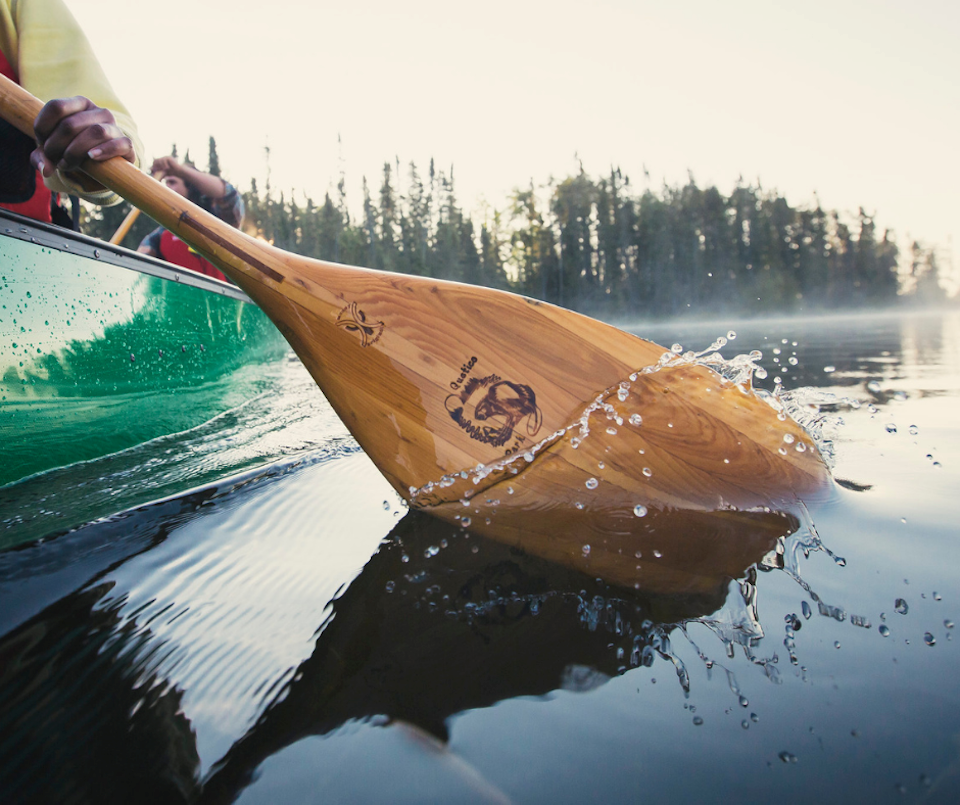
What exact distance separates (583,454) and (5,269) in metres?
2.02

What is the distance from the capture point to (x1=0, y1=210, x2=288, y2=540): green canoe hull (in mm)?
1889

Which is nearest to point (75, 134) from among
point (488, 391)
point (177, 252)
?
point (488, 391)

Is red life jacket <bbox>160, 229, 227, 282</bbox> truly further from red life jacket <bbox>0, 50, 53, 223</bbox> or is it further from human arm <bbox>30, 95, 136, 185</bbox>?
human arm <bbox>30, 95, 136, 185</bbox>

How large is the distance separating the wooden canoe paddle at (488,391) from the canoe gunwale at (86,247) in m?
0.42

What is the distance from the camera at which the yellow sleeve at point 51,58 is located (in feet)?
6.56

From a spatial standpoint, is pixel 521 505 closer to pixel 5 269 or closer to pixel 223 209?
pixel 5 269

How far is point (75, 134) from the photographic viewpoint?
154 centimetres

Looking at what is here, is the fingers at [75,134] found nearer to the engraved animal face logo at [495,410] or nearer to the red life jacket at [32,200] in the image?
the red life jacket at [32,200]

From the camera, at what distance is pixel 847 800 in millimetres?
691

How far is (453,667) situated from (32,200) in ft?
8.04

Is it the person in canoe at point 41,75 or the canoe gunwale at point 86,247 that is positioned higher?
the person in canoe at point 41,75

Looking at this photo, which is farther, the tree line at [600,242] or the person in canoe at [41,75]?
the tree line at [600,242]

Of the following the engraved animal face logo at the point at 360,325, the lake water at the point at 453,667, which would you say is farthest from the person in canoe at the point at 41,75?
the lake water at the point at 453,667

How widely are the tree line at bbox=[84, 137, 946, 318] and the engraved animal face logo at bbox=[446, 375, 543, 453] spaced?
137ft
